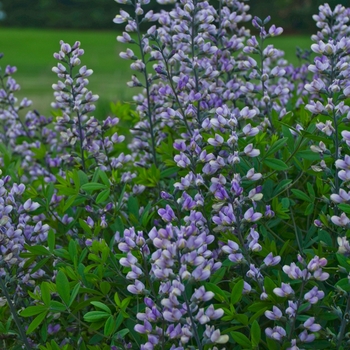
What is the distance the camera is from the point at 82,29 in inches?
1155

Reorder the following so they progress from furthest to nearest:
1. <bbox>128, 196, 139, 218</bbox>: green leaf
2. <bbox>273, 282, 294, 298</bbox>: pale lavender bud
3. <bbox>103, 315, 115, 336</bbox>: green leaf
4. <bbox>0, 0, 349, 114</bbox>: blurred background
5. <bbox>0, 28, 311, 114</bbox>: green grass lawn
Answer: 1. <bbox>0, 0, 349, 114</bbox>: blurred background
2. <bbox>0, 28, 311, 114</bbox>: green grass lawn
3. <bbox>128, 196, 139, 218</bbox>: green leaf
4. <bbox>103, 315, 115, 336</bbox>: green leaf
5. <bbox>273, 282, 294, 298</bbox>: pale lavender bud

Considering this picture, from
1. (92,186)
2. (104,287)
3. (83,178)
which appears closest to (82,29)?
(83,178)

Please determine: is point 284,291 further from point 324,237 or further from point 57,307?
point 57,307

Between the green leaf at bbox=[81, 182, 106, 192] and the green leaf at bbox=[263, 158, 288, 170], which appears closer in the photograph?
the green leaf at bbox=[263, 158, 288, 170]

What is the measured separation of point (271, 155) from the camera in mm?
2090

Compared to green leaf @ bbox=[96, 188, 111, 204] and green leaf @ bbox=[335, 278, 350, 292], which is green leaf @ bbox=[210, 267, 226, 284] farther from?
green leaf @ bbox=[96, 188, 111, 204]

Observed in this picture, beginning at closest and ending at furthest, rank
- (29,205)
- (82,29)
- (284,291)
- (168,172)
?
(284,291) < (29,205) < (168,172) < (82,29)

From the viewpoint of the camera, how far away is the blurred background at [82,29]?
17297mm

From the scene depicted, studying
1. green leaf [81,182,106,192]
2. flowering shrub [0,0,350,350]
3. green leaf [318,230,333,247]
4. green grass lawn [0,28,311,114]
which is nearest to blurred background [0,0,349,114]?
green grass lawn [0,28,311,114]

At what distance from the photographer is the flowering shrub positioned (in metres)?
1.56

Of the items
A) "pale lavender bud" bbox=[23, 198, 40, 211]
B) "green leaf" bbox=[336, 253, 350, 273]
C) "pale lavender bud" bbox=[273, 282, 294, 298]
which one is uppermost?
"pale lavender bud" bbox=[23, 198, 40, 211]

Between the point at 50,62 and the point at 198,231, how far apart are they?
16288 millimetres

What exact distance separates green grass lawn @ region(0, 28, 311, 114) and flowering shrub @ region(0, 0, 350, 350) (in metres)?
3.25

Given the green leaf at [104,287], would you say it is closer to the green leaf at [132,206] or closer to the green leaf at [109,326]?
the green leaf at [109,326]
